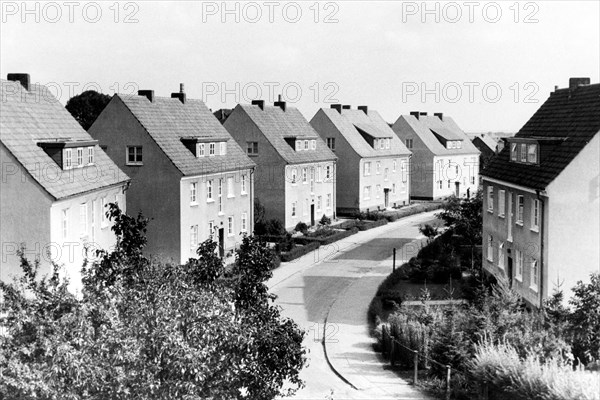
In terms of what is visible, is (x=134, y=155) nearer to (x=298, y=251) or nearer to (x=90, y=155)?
(x=90, y=155)

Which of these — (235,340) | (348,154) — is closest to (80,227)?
(235,340)

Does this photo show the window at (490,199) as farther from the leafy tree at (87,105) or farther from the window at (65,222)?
the leafy tree at (87,105)

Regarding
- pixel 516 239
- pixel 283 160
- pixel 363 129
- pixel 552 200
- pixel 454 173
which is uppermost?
pixel 363 129

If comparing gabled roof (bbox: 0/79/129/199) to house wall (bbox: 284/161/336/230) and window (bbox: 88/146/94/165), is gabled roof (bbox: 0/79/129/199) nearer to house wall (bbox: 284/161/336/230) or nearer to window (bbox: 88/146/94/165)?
window (bbox: 88/146/94/165)

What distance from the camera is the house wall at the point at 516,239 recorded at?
3059 cm

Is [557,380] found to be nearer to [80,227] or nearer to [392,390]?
[392,390]

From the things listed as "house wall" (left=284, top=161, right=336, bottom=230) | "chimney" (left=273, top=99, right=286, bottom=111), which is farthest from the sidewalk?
"chimney" (left=273, top=99, right=286, bottom=111)

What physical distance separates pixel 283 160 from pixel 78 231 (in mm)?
26748

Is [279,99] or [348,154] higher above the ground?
[279,99]

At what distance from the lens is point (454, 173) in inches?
3469

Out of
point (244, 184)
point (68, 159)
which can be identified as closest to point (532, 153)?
point (68, 159)

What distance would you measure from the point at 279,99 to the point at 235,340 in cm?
5205

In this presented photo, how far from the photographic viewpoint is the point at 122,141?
143 ft

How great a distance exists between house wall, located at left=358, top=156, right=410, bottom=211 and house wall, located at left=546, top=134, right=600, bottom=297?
1623 inches
